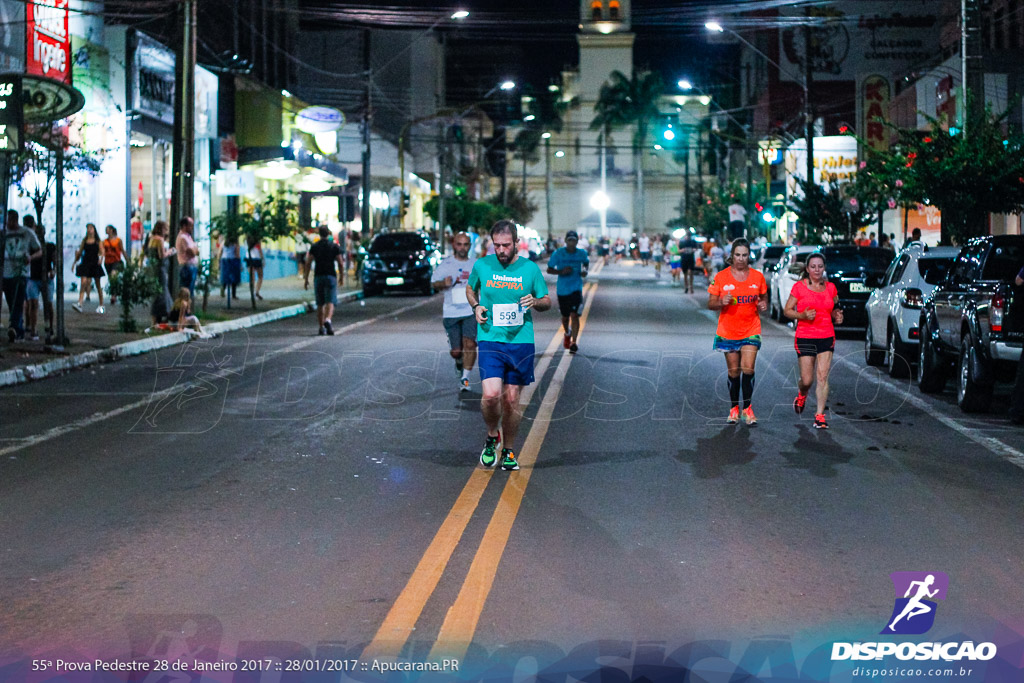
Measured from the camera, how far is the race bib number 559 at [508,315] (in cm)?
1015

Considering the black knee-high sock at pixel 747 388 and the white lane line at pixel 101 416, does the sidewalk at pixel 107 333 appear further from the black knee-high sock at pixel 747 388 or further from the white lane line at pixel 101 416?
the black knee-high sock at pixel 747 388

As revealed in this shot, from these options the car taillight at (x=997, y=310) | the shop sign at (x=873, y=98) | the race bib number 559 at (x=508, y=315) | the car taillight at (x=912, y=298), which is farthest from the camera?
the shop sign at (x=873, y=98)

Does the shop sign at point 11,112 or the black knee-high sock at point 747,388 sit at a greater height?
the shop sign at point 11,112

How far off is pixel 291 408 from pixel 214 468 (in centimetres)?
377

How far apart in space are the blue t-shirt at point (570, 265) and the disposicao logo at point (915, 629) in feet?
43.9

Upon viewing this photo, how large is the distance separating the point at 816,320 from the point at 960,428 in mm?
1752

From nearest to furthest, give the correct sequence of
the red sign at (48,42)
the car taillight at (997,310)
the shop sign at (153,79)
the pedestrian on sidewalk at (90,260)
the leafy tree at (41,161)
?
the car taillight at (997,310) < the leafy tree at (41,161) < the pedestrian on sidewalk at (90,260) < the red sign at (48,42) < the shop sign at (153,79)

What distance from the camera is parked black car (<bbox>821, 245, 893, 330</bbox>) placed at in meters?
24.8

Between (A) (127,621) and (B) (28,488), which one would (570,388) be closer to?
(B) (28,488)

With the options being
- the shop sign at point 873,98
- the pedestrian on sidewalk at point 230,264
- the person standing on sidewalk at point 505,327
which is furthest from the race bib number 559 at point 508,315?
the shop sign at point 873,98

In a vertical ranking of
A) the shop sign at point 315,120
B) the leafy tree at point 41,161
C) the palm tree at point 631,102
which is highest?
the palm tree at point 631,102

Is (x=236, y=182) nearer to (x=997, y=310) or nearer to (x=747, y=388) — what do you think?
(x=747, y=388)

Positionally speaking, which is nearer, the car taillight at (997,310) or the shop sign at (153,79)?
the car taillight at (997,310)

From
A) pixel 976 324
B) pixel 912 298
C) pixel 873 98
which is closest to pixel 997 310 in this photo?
pixel 976 324
